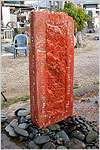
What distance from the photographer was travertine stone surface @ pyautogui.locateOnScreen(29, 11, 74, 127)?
2430 millimetres

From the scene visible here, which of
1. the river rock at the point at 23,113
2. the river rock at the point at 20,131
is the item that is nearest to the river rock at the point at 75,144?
the river rock at the point at 20,131

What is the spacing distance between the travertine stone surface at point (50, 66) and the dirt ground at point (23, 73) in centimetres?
169

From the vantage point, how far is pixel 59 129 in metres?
2.67

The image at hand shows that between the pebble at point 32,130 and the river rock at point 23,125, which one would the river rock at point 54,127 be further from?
the river rock at point 23,125

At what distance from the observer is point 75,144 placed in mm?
2398

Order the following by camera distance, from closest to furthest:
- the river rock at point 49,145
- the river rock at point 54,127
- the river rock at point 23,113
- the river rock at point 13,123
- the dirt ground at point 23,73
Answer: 1. the river rock at point 49,145
2. the river rock at point 54,127
3. the river rock at point 13,123
4. the river rock at point 23,113
5. the dirt ground at point 23,73

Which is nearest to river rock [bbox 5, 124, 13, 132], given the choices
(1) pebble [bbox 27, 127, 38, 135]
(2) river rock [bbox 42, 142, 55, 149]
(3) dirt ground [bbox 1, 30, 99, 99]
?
(1) pebble [bbox 27, 127, 38, 135]

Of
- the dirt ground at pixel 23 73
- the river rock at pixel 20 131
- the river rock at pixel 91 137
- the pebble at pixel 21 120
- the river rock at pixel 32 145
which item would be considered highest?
Result: the dirt ground at pixel 23 73

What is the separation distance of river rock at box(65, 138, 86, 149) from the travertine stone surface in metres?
0.40

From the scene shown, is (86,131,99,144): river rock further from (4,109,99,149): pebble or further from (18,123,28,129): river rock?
(18,123,28,129): river rock

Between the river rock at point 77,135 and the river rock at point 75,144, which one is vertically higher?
the river rock at point 77,135

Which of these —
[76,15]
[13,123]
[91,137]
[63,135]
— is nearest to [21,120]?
[13,123]

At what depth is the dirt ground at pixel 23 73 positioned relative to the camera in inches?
187

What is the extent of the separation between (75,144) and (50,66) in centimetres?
95
